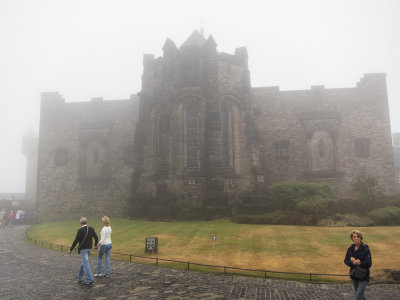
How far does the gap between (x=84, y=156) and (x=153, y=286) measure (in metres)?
25.3

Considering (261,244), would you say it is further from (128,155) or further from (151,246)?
(128,155)

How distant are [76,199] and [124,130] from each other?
27.1 ft

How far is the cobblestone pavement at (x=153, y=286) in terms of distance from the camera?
788 centimetres

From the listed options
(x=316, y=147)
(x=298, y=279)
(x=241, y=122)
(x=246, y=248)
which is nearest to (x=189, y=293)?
(x=298, y=279)

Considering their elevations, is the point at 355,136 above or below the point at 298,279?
above

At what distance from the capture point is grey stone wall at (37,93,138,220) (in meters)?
30.5

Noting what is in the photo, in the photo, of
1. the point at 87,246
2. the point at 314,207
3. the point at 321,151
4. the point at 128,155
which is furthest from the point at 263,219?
the point at 128,155

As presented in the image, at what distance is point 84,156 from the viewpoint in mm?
31531

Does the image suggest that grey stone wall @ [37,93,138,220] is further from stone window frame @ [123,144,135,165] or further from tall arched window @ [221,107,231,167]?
tall arched window @ [221,107,231,167]

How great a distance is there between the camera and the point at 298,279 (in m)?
9.55

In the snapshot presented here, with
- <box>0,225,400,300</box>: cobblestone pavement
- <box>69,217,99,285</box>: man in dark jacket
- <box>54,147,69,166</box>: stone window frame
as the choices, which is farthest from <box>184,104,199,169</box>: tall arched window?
<box>54,147,69,166</box>: stone window frame

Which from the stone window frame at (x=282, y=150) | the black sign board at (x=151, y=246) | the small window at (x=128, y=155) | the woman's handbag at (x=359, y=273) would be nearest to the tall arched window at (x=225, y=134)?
the stone window frame at (x=282, y=150)

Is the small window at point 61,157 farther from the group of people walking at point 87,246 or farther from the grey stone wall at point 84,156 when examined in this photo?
the group of people walking at point 87,246

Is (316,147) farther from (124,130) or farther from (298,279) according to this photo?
(298,279)
